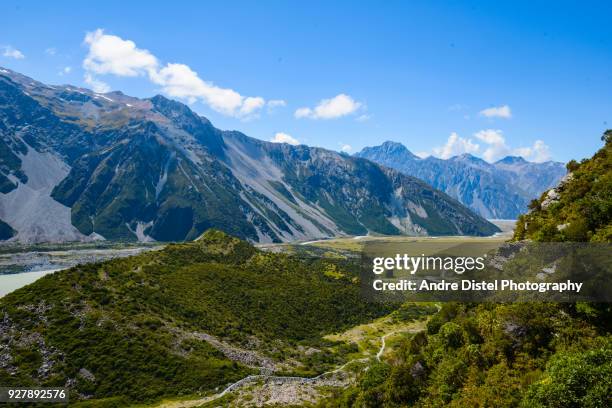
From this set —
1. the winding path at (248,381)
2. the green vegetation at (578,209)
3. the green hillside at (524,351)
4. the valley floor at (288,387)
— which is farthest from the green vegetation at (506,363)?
the winding path at (248,381)

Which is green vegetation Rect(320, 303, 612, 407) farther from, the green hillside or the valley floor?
the valley floor

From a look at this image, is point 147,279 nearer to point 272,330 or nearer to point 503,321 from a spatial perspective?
point 272,330

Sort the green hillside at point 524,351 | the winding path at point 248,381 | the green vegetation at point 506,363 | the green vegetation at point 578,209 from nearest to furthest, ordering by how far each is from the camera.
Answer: the green vegetation at point 506,363 → the green hillside at point 524,351 → the green vegetation at point 578,209 → the winding path at point 248,381

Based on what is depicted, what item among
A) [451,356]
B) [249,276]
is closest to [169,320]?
[249,276]

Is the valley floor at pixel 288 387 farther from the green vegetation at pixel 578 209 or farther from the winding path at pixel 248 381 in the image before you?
the green vegetation at pixel 578 209

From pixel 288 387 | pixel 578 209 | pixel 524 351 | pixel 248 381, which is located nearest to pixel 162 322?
pixel 248 381

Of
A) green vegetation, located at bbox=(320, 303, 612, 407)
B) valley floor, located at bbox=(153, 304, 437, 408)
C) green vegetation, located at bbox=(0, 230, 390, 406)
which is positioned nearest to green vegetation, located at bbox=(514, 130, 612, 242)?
green vegetation, located at bbox=(320, 303, 612, 407)
